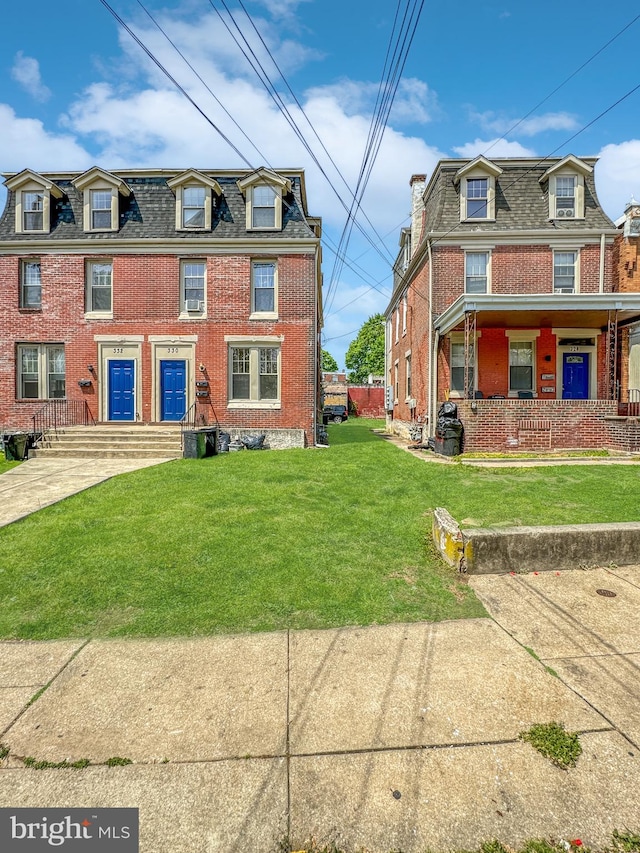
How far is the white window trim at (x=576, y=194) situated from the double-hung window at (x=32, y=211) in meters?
17.8

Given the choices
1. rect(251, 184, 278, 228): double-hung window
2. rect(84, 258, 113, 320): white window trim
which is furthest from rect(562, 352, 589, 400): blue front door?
rect(84, 258, 113, 320): white window trim

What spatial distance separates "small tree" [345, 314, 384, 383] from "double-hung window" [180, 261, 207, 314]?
164 ft

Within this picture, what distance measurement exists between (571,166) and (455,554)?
16.6 metres

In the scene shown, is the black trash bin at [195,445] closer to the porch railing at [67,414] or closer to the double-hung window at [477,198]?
the porch railing at [67,414]

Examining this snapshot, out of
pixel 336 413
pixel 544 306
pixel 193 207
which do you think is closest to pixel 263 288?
pixel 193 207

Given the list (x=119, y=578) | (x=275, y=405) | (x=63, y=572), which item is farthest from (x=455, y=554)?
(x=275, y=405)

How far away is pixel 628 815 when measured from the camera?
1936 mm

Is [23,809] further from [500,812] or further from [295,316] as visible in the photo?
[295,316]

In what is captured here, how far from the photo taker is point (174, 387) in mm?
15102

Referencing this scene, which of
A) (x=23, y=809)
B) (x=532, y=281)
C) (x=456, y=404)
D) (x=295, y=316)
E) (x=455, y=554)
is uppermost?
(x=532, y=281)

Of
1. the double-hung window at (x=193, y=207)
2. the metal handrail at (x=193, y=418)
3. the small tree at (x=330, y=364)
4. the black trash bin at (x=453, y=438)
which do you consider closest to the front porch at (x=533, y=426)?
the black trash bin at (x=453, y=438)

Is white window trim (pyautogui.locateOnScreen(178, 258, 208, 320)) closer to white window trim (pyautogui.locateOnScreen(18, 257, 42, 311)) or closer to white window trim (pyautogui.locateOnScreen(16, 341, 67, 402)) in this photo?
white window trim (pyautogui.locateOnScreen(16, 341, 67, 402))

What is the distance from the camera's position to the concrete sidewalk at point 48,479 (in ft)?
22.9

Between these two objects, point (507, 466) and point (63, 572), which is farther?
point (507, 466)
